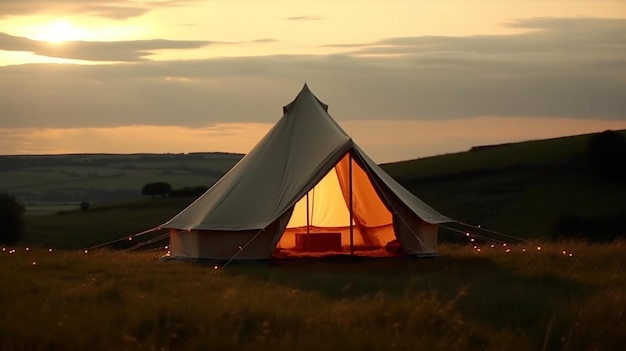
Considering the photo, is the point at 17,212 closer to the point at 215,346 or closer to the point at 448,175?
the point at 448,175

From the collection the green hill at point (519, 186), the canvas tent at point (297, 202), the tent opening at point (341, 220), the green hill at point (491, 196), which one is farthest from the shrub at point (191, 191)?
the canvas tent at point (297, 202)

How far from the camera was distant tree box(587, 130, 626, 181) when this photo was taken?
39469 millimetres

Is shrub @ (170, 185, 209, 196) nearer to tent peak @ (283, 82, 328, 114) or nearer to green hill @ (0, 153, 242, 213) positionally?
green hill @ (0, 153, 242, 213)

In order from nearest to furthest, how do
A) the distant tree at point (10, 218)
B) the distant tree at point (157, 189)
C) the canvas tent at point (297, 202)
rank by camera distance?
the canvas tent at point (297, 202) → the distant tree at point (10, 218) → the distant tree at point (157, 189)

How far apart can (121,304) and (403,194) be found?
8.50 m

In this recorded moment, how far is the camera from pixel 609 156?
1570 inches

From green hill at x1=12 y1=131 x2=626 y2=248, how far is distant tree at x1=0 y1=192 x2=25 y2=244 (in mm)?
918

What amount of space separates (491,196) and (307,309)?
99.6 ft

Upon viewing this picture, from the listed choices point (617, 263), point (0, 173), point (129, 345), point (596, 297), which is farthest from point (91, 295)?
point (0, 173)

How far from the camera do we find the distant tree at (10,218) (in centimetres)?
3412

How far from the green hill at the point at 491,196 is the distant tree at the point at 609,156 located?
18.6 inches

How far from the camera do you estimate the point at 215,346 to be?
824cm

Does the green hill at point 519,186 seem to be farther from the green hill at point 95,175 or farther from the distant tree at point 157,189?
the green hill at point 95,175

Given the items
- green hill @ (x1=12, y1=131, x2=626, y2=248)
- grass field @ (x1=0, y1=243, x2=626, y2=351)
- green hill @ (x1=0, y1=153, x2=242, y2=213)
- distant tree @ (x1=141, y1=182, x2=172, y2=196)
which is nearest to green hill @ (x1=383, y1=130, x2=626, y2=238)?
green hill @ (x1=12, y1=131, x2=626, y2=248)
